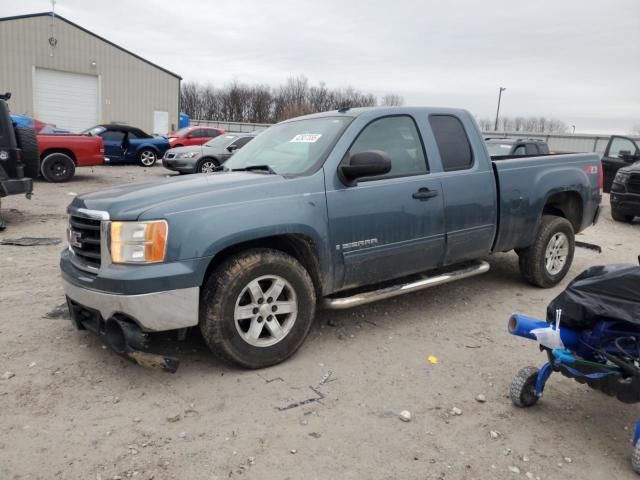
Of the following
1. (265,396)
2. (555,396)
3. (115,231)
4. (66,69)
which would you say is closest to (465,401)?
(555,396)

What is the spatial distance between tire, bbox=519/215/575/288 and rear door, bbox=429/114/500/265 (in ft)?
2.79

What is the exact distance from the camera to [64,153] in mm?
13266

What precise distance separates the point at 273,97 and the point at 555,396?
6866 centimetres

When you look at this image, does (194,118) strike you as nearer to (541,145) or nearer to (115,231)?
(541,145)

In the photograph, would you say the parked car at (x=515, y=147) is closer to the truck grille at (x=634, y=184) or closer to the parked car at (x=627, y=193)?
the parked car at (x=627, y=193)

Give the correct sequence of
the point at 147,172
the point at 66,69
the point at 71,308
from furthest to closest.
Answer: the point at 66,69 → the point at 147,172 → the point at 71,308

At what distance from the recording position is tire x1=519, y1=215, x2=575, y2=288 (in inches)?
218

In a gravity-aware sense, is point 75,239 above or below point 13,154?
below

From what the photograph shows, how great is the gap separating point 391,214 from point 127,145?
52.5ft

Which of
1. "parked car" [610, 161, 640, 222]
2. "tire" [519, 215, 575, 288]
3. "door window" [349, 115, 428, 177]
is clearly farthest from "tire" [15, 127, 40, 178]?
"parked car" [610, 161, 640, 222]

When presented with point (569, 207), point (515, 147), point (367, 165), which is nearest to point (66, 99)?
point (515, 147)

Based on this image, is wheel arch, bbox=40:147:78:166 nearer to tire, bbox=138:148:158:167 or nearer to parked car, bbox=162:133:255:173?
parked car, bbox=162:133:255:173

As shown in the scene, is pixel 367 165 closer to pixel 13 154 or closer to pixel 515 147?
pixel 13 154

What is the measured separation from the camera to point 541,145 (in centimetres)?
1194
